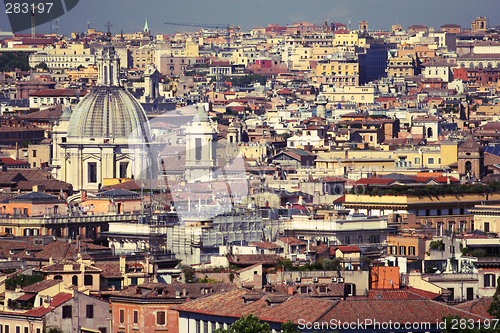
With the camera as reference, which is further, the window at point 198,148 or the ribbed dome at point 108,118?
the ribbed dome at point 108,118

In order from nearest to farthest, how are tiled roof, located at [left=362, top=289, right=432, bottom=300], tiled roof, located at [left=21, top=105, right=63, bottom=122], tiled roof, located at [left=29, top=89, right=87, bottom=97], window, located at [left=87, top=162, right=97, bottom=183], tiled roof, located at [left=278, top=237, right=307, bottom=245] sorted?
tiled roof, located at [left=362, top=289, right=432, bottom=300], tiled roof, located at [left=278, top=237, right=307, bottom=245], window, located at [left=87, top=162, right=97, bottom=183], tiled roof, located at [left=21, top=105, right=63, bottom=122], tiled roof, located at [left=29, top=89, right=87, bottom=97]

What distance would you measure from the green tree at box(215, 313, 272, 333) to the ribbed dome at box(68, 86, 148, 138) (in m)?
56.3

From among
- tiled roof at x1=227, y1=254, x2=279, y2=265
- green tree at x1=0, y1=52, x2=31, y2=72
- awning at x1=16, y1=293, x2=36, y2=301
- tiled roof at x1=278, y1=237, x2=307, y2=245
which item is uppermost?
green tree at x1=0, y1=52, x2=31, y2=72

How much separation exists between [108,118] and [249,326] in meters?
56.9

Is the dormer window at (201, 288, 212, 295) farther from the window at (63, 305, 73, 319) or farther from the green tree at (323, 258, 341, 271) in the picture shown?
the green tree at (323, 258, 341, 271)

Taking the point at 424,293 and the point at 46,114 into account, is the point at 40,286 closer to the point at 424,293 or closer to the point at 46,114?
the point at 424,293

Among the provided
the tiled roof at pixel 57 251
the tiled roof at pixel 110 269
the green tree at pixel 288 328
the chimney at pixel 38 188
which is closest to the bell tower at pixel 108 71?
the chimney at pixel 38 188

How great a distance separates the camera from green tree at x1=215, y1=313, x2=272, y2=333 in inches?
979

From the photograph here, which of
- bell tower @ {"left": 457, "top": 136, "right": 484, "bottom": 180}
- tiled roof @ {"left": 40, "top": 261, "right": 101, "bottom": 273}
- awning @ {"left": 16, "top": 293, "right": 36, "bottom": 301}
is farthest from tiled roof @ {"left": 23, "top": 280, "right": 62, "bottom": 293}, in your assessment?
bell tower @ {"left": 457, "top": 136, "right": 484, "bottom": 180}

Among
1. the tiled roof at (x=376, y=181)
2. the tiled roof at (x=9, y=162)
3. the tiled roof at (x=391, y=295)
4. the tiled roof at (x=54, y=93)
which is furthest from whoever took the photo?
the tiled roof at (x=54, y=93)

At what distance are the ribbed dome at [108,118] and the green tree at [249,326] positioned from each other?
56313mm

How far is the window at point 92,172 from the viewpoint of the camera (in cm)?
8012

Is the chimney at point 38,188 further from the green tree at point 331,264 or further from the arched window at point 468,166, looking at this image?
the green tree at point 331,264

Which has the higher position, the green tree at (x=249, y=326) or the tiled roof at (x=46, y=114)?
the tiled roof at (x=46, y=114)
